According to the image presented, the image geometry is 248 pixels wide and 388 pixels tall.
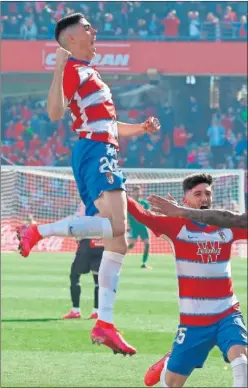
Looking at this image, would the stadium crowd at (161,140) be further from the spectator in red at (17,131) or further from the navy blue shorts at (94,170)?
the navy blue shorts at (94,170)

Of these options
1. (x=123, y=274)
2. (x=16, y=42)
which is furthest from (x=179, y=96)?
(x=123, y=274)

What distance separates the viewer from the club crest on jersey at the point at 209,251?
777 cm

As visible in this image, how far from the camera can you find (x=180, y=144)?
35.8 m

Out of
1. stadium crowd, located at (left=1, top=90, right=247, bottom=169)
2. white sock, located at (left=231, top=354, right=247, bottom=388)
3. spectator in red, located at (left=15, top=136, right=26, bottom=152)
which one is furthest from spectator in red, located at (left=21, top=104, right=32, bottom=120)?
white sock, located at (left=231, top=354, right=247, bottom=388)

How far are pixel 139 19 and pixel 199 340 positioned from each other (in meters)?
29.9

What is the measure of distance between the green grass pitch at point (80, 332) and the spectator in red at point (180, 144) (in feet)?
41.6

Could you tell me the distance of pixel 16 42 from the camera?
37.6 metres

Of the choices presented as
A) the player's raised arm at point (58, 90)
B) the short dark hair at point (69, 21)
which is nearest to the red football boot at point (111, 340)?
the player's raised arm at point (58, 90)

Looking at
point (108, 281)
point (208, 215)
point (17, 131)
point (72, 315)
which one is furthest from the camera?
point (17, 131)

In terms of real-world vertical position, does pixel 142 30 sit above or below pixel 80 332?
below

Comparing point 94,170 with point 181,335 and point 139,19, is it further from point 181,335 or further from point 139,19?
point 139,19

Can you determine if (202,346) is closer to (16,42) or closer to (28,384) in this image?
(28,384)

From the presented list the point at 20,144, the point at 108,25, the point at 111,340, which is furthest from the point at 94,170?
the point at 108,25

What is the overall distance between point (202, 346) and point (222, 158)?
2889 centimetres
